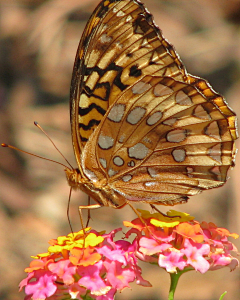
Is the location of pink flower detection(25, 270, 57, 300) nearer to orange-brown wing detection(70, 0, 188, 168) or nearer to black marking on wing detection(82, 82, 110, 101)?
orange-brown wing detection(70, 0, 188, 168)

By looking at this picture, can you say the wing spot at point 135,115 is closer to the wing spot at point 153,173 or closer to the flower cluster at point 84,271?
the wing spot at point 153,173

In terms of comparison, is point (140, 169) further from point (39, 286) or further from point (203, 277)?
point (203, 277)

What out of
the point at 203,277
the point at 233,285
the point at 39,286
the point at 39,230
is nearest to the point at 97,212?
the point at 39,230

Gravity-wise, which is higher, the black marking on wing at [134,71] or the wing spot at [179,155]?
the black marking on wing at [134,71]

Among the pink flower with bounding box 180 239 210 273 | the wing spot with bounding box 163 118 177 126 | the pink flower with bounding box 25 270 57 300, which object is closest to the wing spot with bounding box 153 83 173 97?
the wing spot with bounding box 163 118 177 126

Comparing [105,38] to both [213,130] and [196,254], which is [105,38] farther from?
[196,254]

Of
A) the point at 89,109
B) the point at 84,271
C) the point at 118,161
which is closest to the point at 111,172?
the point at 118,161

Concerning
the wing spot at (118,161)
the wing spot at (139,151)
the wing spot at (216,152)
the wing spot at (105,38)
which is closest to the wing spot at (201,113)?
the wing spot at (216,152)
